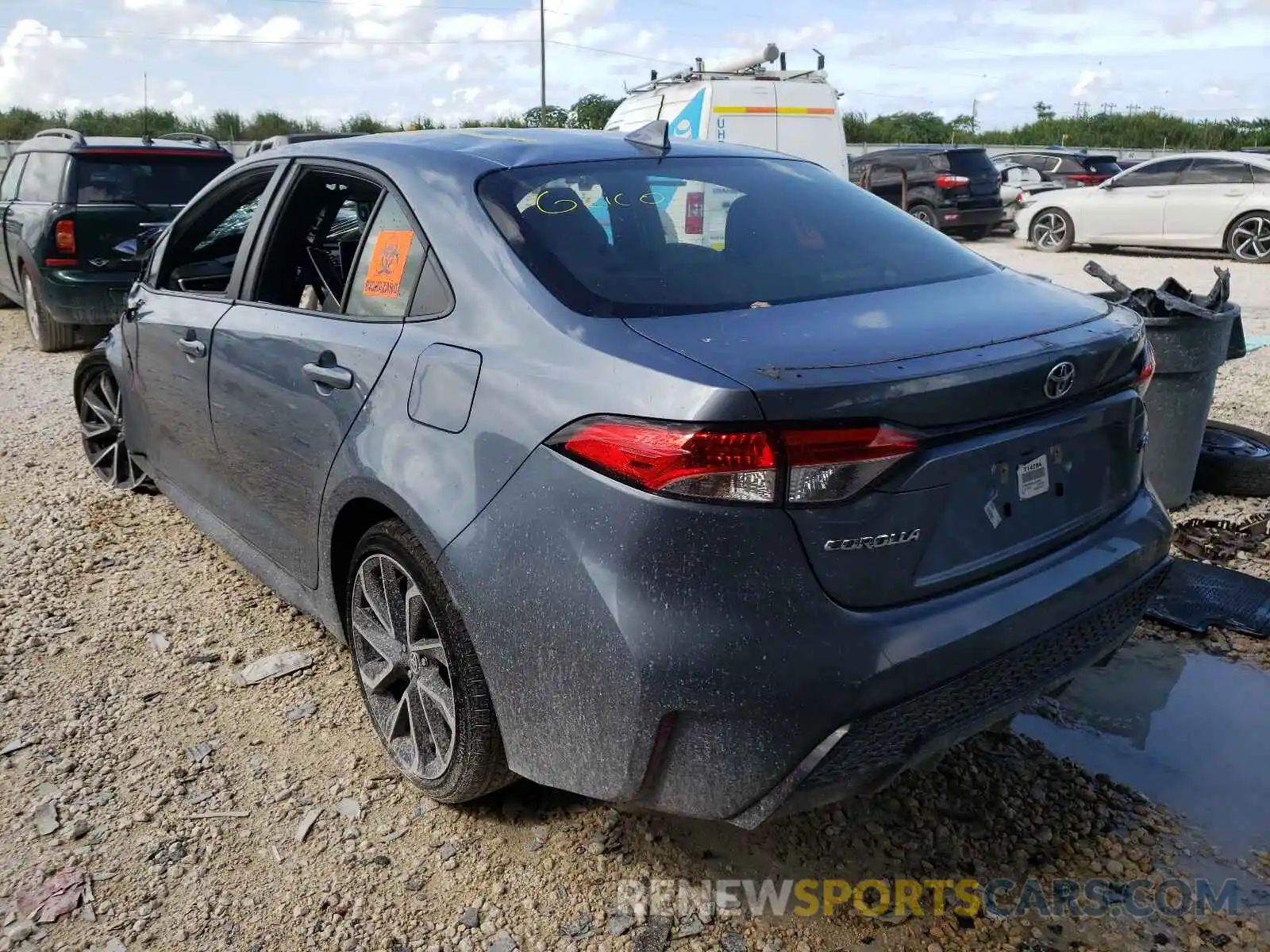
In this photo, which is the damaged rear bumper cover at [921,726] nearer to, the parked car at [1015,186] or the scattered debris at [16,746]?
the scattered debris at [16,746]

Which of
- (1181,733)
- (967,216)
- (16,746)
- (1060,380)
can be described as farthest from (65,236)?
(967,216)

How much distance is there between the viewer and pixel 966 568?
83.4 inches

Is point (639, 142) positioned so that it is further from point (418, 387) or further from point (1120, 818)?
point (1120, 818)

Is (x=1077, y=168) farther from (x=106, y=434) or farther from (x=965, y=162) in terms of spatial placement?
(x=106, y=434)

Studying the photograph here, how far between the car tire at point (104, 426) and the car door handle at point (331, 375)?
2.66 m

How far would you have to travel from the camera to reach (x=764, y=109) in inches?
457

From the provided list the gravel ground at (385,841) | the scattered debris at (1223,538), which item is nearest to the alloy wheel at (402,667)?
the gravel ground at (385,841)

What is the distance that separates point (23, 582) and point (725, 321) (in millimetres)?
3470

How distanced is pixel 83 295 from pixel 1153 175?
47.8 ft

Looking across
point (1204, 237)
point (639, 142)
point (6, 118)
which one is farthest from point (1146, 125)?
point (639, 142)

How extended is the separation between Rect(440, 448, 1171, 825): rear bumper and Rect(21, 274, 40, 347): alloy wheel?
8.68 metres

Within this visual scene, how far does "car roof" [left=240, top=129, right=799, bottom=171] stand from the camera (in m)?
2.82

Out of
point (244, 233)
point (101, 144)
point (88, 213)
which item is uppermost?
point (101, 144)

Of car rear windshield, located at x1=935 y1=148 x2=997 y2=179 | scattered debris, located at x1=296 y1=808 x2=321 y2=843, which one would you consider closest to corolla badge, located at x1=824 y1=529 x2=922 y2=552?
scattered debris, located at x1=296 y1=808 x2=321 y2=843
